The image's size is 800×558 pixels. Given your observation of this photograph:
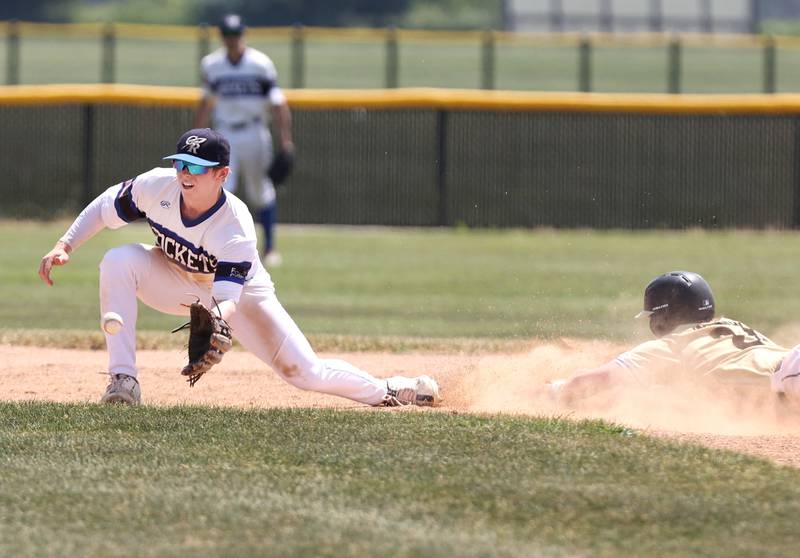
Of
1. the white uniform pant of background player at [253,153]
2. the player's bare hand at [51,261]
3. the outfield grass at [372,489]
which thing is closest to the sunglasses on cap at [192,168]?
the player's bare hand at [51,261]

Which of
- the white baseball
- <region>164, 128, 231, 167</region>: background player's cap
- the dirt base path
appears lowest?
the dirt base path

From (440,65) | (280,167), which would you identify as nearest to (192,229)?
(280,167)

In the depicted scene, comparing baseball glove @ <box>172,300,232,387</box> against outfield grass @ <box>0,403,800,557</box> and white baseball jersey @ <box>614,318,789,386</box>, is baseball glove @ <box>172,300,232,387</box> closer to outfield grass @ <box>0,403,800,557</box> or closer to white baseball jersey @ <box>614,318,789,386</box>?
outfield grass @ <box>0,403,800,557</box>

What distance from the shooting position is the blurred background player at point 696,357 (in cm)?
627

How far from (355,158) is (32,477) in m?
14.9

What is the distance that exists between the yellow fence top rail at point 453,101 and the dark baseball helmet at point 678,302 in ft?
43.0

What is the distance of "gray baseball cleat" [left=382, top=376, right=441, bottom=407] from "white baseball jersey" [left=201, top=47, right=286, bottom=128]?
→ 779 cm

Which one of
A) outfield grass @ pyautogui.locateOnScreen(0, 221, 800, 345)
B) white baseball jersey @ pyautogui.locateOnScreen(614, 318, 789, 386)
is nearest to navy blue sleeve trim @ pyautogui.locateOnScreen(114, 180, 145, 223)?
white baseball jersey @ pyautogui.locateOnScreen(614, 318, 789, 386)

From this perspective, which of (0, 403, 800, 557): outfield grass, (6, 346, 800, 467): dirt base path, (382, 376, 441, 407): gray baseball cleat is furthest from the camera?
(382, 376, 441, 407): gray baseball cleat

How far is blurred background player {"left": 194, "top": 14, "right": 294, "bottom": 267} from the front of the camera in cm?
1424

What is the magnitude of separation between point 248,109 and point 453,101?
574 centimetres

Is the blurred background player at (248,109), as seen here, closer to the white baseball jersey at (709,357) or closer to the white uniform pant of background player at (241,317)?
the white uniform pant of background player at (241,317)

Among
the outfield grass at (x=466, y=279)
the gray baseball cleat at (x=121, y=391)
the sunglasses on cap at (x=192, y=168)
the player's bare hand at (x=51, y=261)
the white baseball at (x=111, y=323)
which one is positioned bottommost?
the outfield grass at (x=466, y=279)

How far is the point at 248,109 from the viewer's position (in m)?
14.4
